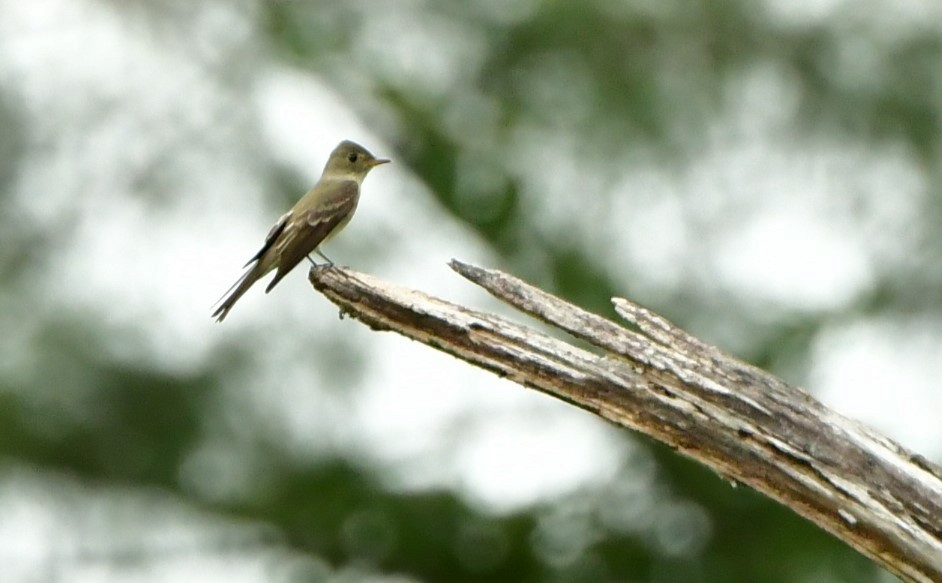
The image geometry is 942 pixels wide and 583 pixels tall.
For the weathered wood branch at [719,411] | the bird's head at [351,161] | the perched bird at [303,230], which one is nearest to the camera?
the weathered wood branch at [719,411]

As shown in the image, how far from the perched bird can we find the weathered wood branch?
1.74m

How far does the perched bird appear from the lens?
243 inches

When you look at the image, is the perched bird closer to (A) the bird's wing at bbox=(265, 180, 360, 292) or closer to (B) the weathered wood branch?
(A) the bird's wing at bbox=(265, 180, 360, 292)

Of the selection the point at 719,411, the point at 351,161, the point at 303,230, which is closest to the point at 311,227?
the point at 303,230

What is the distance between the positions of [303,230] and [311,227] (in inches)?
1.7

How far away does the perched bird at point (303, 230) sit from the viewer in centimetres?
618

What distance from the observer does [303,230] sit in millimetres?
6309

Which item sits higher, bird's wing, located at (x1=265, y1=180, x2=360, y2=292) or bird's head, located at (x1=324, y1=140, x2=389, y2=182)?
bird's head, located at (x1=324, y1=140, x2=389, y2=182)

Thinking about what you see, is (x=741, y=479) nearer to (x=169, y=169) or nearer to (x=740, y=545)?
(x=740, y=545)

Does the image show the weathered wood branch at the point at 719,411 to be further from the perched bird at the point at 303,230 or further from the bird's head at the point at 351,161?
the bird's head at the point at 351,161

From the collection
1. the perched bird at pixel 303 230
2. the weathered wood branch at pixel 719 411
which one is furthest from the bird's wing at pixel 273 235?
the weathered wood branch at pixel 719 411

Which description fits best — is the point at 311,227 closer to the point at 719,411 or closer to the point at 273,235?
the point at 273,235

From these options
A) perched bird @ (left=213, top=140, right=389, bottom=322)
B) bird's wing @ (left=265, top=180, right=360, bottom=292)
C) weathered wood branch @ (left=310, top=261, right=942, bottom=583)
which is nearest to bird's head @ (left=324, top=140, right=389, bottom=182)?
perched bird @ (left=213, top=140, right=389, bottom=322)

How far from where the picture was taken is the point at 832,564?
26.1ft
